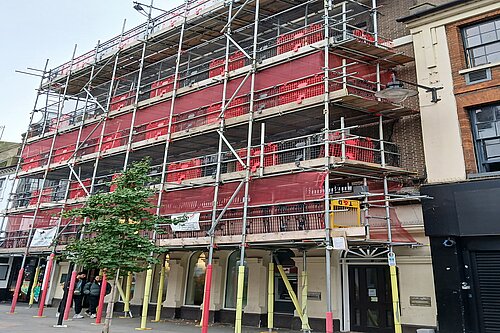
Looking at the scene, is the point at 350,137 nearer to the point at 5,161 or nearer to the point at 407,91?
the point at 407,91

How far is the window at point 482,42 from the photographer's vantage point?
43.4 ft

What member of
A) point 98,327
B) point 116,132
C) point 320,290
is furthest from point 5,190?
point 320,290

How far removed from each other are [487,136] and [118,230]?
11.5 metres

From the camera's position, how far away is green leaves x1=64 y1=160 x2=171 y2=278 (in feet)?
38.2

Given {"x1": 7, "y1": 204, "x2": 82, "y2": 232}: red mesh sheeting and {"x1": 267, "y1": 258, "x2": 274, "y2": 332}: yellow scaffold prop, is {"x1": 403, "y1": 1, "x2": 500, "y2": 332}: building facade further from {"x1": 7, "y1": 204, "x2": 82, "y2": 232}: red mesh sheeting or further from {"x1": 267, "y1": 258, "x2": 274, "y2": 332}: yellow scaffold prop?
{"x1": 7, "y1": 204, "x2": 82, "y2": 232}: red mesh sheeting

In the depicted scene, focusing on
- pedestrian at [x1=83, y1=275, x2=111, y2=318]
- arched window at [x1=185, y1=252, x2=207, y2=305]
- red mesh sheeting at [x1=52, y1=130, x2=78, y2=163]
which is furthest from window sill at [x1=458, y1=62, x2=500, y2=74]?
red mesh sheeting at [x1=52, y1=130, x2=78, y2=163]

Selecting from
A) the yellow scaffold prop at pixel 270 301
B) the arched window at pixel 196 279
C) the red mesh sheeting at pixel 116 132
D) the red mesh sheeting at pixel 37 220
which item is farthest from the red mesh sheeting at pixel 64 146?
the yellow scaffold prop at pixel 270 301

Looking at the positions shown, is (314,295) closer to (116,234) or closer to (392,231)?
(392,231)

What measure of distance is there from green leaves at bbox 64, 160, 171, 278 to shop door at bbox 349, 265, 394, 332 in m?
7.10

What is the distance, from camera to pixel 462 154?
509 inches

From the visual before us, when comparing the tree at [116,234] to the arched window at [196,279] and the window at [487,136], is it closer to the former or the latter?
the arched window at [196,279]

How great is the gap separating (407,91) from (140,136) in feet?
43.7

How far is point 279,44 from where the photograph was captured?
16016mm

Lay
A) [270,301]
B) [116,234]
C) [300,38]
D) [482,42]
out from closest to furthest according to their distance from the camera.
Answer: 1. [116,234]
2. [482,42]
3. [270,301]
4. [300,38]
